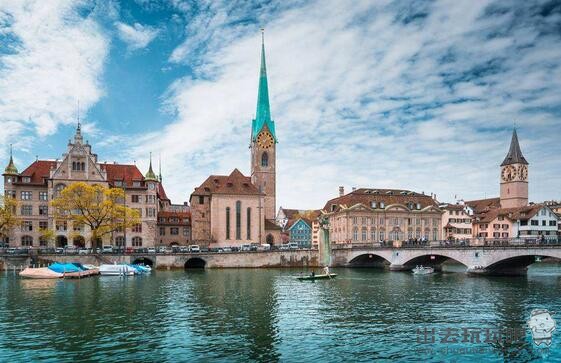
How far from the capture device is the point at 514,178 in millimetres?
151125

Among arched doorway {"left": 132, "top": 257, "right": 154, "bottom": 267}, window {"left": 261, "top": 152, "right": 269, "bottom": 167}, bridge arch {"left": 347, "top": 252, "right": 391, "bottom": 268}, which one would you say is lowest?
bridge arch {"left": 347, "top": 252, "right": 391, "bottom": 268}

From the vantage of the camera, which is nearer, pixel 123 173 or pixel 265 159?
pixel 123 173

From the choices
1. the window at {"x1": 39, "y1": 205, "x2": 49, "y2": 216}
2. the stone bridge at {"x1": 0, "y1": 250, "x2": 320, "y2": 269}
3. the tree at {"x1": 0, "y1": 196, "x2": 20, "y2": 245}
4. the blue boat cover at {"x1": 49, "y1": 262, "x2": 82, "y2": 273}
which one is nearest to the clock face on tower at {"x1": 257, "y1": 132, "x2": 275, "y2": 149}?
the stone bridge at {"x1": 0, "y1": 250, "x2": 320, "y2": 269}

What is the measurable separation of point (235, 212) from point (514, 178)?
9033cm

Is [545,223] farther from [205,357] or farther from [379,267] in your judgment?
[205,357]

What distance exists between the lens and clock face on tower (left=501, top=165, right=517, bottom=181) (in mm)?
151900

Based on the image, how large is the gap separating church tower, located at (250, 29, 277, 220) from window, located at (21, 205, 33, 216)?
50.8 m

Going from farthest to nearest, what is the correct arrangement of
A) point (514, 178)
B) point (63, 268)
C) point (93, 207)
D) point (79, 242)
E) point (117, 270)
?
point (514, 178), point (79, 242), point (93, 207), point (117, 270), point (63, 268)

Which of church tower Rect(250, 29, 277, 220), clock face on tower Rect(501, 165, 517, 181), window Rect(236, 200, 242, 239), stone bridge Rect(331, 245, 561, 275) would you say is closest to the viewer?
stone bridge Rect(331, 245, 561, 275)

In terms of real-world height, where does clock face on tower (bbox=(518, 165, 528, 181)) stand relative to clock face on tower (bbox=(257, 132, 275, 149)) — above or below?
below

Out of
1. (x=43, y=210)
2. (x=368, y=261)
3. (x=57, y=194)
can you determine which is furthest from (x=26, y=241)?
(x=368, y=261)

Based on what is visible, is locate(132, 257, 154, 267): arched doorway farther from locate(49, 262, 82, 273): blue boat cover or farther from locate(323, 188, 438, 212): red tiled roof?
locate(323, 188, 438, 212): red tiled roof

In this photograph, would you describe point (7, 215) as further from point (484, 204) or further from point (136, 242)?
point (484, 204)

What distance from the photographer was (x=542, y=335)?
26.9 m
